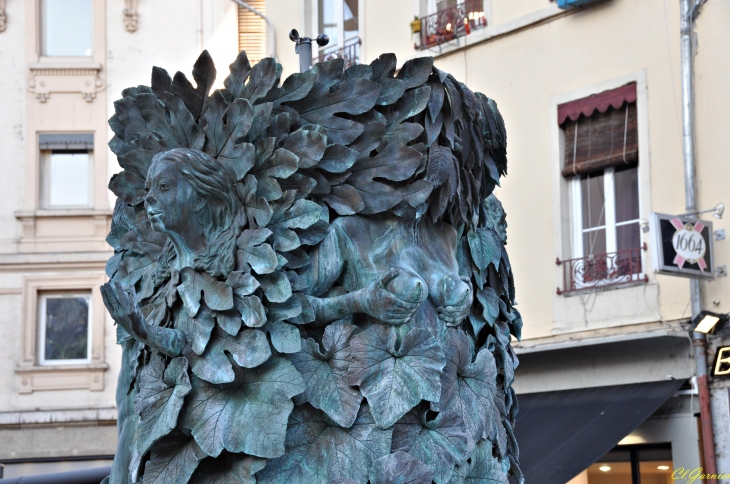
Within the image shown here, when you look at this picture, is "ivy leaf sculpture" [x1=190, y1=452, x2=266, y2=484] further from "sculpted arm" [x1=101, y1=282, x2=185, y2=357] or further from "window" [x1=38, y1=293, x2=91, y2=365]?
"window" [x1=38, y1=293, x2=91, y2=365]

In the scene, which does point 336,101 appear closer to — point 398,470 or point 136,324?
point 136,324

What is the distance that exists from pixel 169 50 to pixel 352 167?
62.1 feet

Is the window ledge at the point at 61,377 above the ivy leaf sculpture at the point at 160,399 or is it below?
below

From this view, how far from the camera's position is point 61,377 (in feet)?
66.7

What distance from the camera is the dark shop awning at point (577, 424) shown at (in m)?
12.1

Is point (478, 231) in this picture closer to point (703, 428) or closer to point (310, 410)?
point (310, 410)

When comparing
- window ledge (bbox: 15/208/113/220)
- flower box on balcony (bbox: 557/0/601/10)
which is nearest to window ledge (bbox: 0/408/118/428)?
window ledge (bbox: 15/208/113/220)

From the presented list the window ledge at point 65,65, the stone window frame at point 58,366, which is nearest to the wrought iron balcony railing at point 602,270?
the stone window frame at point 58,366

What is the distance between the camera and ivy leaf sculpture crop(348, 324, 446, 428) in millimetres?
3184

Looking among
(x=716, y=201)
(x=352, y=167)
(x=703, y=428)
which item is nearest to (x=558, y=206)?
(x=716, y=201)

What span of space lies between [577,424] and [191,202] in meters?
10.1

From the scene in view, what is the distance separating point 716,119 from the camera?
12906mm

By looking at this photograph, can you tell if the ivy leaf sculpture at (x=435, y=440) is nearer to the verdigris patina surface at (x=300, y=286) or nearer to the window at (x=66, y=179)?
the verdigris patina surface at (x=300, y=286)

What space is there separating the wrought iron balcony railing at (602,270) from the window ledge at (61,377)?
350 inches
